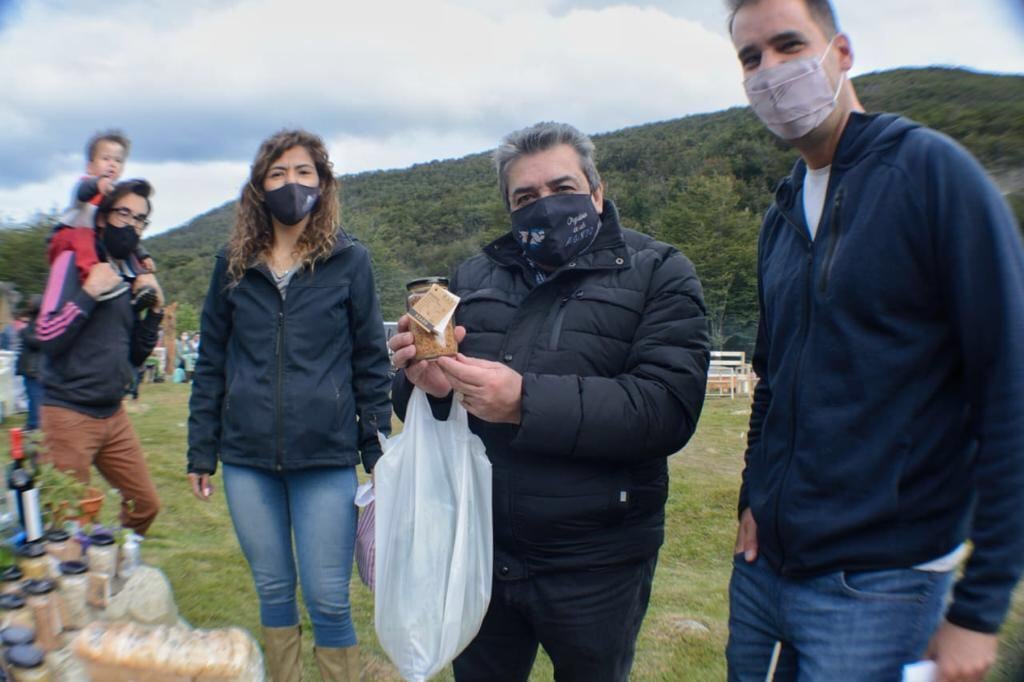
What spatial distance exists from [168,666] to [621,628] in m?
1.09

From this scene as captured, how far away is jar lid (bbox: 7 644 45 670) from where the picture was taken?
1826 mm

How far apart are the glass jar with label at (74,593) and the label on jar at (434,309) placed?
1545mm

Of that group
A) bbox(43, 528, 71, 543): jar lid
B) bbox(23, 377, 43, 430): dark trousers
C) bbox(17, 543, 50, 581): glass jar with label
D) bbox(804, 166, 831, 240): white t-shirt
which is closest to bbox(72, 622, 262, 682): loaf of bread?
bbox(17, 543, 50, 581): glass jar with label

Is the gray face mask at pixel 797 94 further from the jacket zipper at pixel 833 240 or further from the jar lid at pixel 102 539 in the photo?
the jar lid at pixel 102 539

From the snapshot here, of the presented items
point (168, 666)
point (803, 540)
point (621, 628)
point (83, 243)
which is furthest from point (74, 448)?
point (803, 540)

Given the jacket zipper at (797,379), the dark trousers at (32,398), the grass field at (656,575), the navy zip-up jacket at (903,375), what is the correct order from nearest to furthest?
the navy zip-up jacket at (903,375) → the jacket zipper at (797,379) → the grass field at (656,575) → the dark trousers at (32,398)

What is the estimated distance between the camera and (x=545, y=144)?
1.90 m

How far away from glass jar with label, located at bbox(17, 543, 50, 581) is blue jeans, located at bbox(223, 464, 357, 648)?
631 mm

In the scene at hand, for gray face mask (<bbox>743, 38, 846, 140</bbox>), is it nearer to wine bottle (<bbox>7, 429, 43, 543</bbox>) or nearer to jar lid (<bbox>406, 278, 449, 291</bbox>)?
jar lid (<bbox>406, 278, 449, 291</bbox>)

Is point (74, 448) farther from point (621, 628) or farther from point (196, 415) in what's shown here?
point (621, 628)

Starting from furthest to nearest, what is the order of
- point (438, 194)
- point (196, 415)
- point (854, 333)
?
1. point (438, 194)
2. point (196, 415)
3. point (854, 333)

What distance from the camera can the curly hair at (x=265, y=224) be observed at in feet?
8.37

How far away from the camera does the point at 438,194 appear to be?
42.0 m

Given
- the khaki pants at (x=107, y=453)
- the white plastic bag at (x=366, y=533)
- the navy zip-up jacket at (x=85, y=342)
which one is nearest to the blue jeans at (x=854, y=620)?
the white plastic bag at (x=366, y=533)
